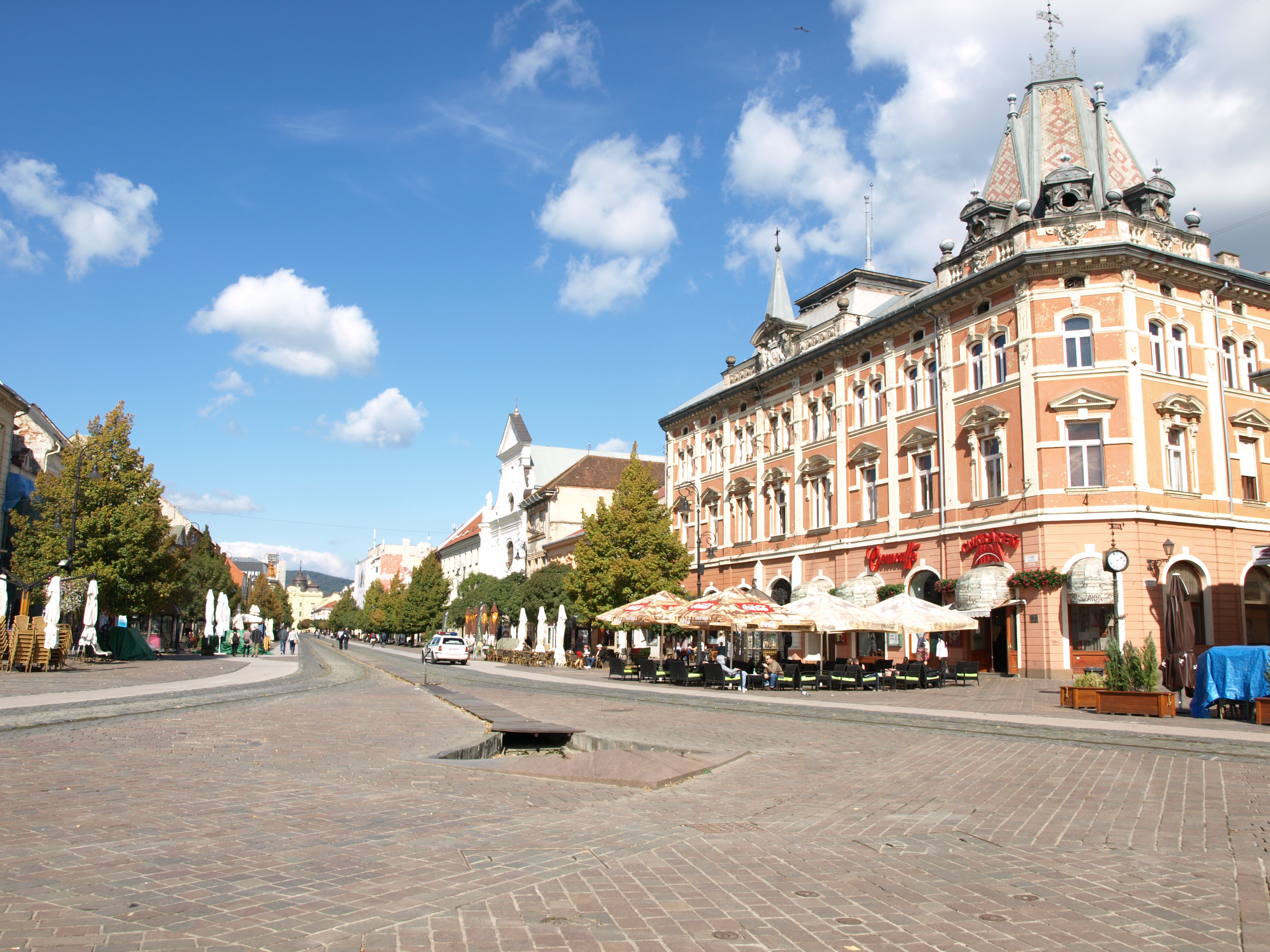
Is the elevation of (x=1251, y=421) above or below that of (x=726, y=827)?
above

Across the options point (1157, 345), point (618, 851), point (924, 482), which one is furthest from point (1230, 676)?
point (924, 482)

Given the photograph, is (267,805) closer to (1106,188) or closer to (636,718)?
(636,718)

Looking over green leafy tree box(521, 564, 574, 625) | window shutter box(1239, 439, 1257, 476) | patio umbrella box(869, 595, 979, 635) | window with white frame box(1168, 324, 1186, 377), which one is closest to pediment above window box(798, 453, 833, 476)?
patio umbrella box(869, 595, 979, 635)

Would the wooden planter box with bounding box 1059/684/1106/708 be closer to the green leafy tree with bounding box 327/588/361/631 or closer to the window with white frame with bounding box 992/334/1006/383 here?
the window with white frame with bounding box 992/334/1006/383

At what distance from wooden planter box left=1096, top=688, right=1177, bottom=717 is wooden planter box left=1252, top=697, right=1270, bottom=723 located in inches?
61.4

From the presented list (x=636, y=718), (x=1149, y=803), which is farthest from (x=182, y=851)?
(x=636, y=718)

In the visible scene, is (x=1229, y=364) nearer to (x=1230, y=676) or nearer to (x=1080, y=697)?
(x=1080, y=697)

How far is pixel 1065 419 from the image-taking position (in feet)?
104

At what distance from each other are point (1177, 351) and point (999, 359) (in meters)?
5.84

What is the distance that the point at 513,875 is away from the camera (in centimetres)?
573

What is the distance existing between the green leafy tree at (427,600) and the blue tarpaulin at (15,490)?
187 ft

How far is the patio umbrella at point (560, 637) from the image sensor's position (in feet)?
155

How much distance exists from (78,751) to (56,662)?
20978 mm

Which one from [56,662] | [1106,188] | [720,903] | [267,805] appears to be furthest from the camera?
[1106,188]
